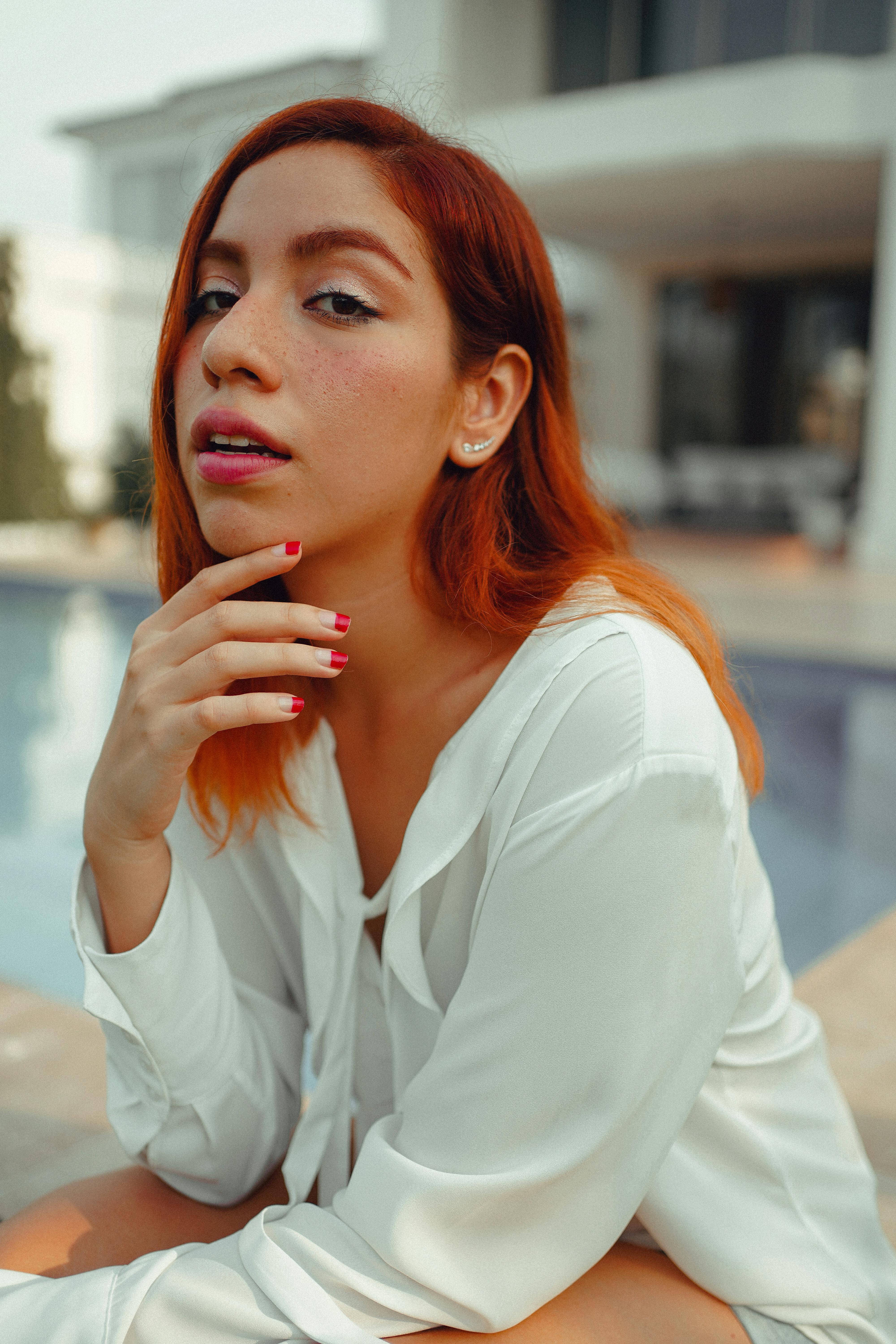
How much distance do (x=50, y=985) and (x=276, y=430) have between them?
8.62ft

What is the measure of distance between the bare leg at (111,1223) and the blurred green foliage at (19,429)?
50.4 ft

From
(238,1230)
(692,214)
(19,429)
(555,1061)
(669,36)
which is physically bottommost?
(19,429)

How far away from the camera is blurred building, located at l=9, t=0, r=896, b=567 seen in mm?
12641

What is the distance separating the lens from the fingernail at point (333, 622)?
1089 millimetres

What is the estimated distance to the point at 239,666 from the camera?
1.06 meters

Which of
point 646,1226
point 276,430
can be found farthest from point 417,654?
point 646,1226

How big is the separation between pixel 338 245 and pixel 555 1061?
82cm

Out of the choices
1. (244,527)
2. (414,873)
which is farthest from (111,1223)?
(244,527)

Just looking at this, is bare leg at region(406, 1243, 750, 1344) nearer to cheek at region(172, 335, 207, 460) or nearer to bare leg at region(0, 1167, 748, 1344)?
bare leg at region(0, 1167, 748, 1344)

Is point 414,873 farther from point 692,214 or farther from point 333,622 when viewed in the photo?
point 692,214

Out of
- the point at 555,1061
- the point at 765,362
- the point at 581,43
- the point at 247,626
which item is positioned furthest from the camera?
the point at 765,362

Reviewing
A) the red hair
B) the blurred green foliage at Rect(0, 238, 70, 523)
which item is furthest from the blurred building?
the red hair

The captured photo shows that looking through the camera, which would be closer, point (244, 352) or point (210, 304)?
point (244, 352)

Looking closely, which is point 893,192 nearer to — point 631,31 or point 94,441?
point 631,31
